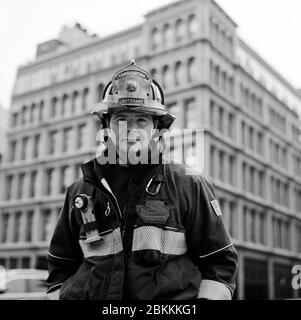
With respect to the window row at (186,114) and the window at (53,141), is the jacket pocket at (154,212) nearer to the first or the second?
the window row at (186,114)

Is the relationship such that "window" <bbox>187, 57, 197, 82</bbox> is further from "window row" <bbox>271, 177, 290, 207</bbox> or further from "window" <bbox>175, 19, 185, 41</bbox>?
"window row" <bbox>271, 177, 290, 207</bbox>

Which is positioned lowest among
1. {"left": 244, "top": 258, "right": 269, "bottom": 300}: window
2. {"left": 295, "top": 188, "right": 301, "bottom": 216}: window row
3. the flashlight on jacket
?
{"left": 244, "top": 258, "right": 269, "bottom": 300}: window

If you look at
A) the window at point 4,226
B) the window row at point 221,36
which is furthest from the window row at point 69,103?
the window row at point 221,36

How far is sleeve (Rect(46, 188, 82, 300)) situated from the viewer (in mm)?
2260

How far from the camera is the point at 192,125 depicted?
27.6 meters

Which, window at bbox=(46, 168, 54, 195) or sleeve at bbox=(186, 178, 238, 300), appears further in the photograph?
window at bbox=(46, 168, 54, 195)

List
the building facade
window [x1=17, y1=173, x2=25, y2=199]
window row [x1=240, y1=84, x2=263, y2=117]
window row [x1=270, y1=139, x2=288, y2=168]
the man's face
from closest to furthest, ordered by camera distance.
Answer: the man's face
window row [x1=240, y1=84, x2=263, y2=117]
window row [x1=270, y1=139, x2=288, y2=168]
window [x1=17, y1=173, x2=25, y2=199]
the building facade

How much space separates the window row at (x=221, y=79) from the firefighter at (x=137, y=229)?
88.0 ft

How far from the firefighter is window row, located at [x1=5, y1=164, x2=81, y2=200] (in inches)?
1159

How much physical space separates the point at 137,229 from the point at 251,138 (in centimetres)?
3147

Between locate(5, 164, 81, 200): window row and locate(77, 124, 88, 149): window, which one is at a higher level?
locate(77, 124, 88, 149): window

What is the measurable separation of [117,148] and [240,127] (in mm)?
29287

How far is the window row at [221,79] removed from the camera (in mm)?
28647

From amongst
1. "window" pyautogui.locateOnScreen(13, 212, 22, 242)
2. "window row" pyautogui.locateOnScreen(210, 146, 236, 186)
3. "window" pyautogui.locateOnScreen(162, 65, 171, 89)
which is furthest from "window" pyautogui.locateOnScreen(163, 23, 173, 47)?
"window" pyautogui.locateOnScreen(13, 212, 22, 242)
